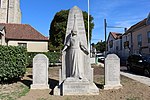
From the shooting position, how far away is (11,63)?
11.2 m

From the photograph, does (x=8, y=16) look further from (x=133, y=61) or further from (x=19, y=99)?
(x=19, y=99)

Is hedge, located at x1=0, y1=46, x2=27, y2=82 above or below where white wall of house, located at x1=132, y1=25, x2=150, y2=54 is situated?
below

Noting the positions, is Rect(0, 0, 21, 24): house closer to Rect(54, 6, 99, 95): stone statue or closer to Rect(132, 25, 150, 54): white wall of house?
Rect(132, 25, 150, 54): white wall of house

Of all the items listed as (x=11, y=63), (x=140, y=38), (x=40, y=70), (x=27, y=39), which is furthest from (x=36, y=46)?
(x=40, y=70)

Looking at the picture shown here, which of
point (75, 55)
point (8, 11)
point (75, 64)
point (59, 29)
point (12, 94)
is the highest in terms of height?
point (8, 11)

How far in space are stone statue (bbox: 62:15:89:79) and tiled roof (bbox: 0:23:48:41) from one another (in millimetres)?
22280

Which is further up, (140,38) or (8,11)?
(8,11)

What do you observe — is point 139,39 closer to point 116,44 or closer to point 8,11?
point 116,44

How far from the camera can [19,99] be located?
318 inches

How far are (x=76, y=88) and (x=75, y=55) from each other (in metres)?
1.48

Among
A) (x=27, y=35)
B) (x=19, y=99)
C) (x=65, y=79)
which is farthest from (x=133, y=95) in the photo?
(x=27, y=35)

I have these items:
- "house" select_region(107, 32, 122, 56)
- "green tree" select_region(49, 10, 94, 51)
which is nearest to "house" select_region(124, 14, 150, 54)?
"green tree" select_region(49, 10, 94, 51)

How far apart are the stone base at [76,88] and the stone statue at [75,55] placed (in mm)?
275

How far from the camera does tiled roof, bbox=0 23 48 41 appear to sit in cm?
3105
